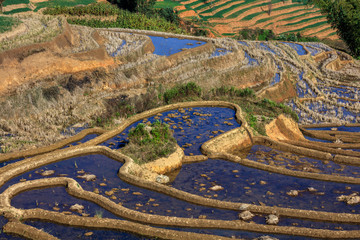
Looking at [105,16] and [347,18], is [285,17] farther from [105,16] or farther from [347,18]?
[105,16]

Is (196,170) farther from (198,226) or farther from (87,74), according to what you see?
(87,74)

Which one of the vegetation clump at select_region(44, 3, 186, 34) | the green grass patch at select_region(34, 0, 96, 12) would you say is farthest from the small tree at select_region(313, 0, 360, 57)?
the green grass patch at select_region(34, 0, 96, 12)

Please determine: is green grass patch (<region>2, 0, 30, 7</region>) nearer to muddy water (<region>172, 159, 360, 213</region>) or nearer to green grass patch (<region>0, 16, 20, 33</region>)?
green grass patch (<region>0, 16, 20, 33</region>)

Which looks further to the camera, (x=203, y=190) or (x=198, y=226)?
(x=203, y=190)

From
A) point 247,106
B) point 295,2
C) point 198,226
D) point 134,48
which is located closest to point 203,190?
point 198,226

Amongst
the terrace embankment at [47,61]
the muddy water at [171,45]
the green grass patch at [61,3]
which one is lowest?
the muddy water at [171,45]

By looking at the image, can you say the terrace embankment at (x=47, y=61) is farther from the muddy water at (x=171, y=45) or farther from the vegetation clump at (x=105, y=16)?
the vegetation clump at (x=105, y=16)

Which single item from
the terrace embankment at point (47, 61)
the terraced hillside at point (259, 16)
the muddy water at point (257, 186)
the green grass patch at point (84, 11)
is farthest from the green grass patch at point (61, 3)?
the muddy water at point (257, 186)
